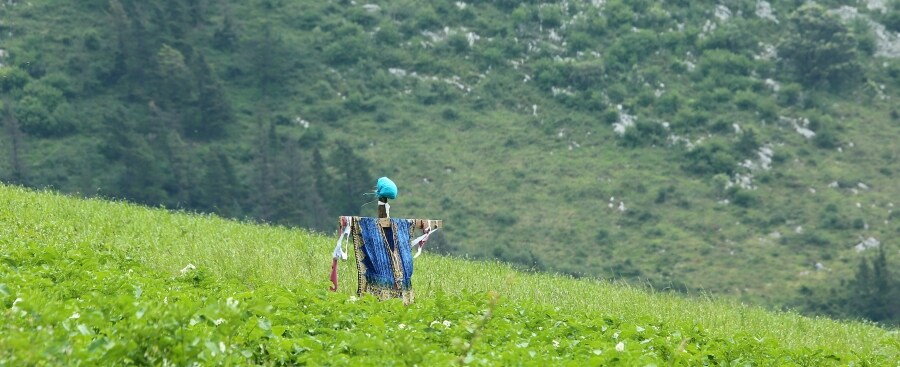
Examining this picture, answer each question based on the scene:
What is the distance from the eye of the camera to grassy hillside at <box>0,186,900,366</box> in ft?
29.2

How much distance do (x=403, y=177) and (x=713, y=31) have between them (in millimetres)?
24565

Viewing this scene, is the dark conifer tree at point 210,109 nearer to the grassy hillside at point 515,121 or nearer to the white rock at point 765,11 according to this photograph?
the grassy hillside at point 515,121

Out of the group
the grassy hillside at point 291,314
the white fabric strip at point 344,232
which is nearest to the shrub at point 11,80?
the grassy hillside at point 291,314

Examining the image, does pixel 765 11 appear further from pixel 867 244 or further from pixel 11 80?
pixel 11 80

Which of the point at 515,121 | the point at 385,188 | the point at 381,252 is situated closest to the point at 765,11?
the point at 515,121

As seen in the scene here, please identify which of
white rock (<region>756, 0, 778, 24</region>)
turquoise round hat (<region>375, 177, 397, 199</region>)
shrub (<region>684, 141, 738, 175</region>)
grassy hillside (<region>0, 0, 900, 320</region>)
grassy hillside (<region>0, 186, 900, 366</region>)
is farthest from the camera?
white rock (<region>756, 0, 778, 24</region>)

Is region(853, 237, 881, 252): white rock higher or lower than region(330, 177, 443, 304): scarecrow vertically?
lower

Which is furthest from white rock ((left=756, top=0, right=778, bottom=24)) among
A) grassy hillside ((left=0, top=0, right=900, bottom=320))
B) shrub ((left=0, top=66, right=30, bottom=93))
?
shrub ((left=0, top=66, right=30, bottom=93))

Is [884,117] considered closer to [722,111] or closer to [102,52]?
[722,111]

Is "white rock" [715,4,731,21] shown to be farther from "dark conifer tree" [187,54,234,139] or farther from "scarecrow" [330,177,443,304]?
"scarecrow" [330,177,443,304]

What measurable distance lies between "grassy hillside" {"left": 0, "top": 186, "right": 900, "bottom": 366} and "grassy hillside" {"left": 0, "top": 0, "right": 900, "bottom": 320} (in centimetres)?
2808

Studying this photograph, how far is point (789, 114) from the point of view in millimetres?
66688

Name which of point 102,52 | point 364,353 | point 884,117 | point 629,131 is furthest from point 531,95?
point 364,353

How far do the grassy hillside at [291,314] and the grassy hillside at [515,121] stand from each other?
28081mm
